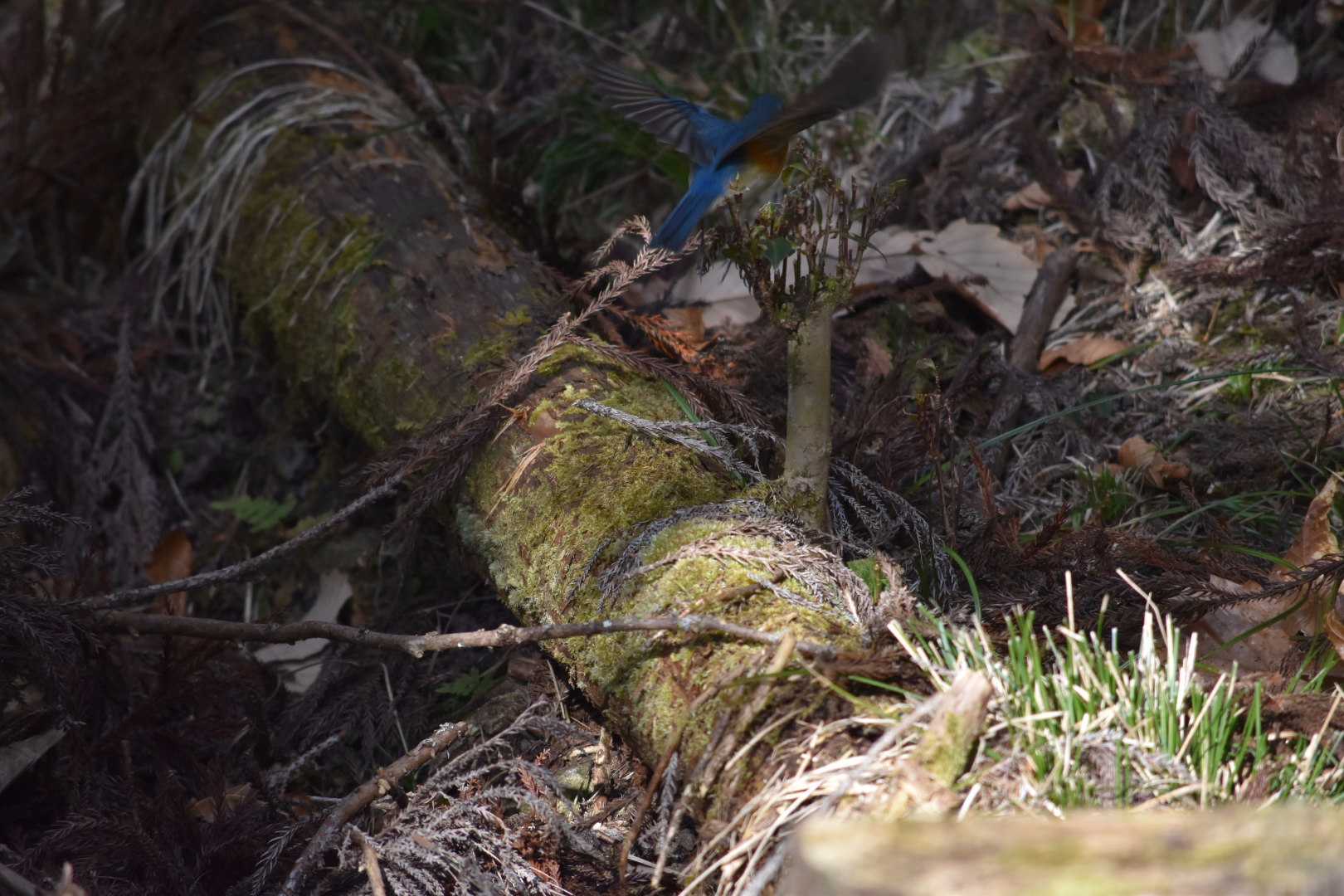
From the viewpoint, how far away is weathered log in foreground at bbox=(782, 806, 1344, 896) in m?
0.97

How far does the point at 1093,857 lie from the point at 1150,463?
5.84 ft

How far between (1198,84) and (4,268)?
4164 mm

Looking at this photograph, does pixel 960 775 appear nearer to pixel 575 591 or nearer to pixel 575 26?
pixel 575 591

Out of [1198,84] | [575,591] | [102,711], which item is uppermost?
[1198,84]

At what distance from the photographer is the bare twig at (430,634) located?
67.5 inches

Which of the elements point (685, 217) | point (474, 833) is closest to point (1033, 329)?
point (685, 217)

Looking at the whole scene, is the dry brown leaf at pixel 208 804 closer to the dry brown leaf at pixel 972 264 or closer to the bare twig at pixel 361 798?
the bare twig at pixel 361 798

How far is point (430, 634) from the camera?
2.00 m

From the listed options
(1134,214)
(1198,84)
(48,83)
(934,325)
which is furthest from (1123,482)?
(48,83)

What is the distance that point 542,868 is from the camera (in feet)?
5.94

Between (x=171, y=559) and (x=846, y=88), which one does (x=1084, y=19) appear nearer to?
(x=846, y=88)

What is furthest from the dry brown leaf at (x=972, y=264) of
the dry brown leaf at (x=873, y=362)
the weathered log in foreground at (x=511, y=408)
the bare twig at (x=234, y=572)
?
the bare twig at (x=234, y=572)

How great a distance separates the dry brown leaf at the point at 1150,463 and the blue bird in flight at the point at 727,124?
111 cm

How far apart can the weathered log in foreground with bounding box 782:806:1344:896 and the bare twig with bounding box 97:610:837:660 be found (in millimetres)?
596
